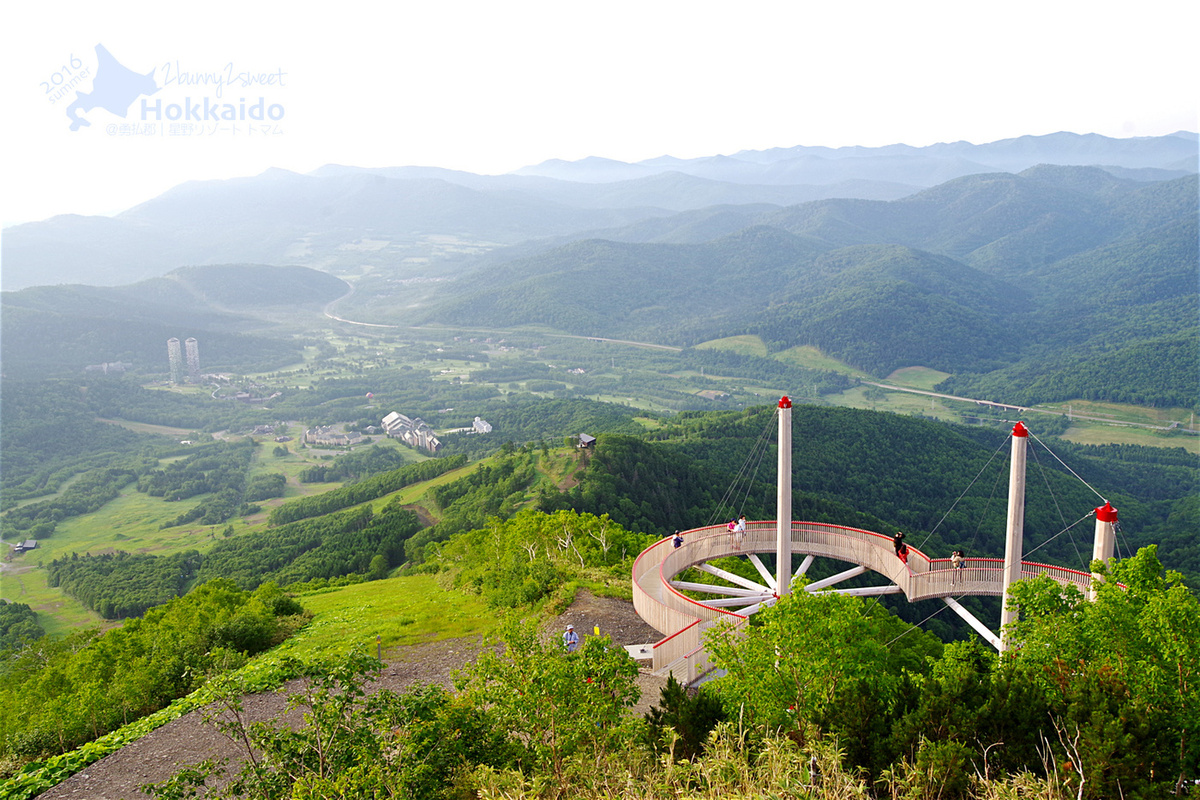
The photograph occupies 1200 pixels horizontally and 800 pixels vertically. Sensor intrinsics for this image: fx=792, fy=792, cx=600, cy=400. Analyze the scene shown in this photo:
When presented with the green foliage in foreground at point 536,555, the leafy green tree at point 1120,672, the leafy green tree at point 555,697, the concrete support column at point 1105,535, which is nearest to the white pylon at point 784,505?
the concrete support column at point 1105,535

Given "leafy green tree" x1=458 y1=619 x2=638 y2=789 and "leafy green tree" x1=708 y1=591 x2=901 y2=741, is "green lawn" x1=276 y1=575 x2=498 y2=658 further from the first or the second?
"leafy green tree" x1=708 y1=591 x2=901 y2=741

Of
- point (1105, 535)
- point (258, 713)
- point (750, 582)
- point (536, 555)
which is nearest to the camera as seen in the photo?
point (1105, 535)

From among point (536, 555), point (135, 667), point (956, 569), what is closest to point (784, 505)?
point (956, 569)

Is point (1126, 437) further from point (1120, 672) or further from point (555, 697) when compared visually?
point (555, 697)

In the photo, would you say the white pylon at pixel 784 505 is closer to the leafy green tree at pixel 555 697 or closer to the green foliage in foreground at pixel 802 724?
the green foliage in foreground at pixel 802 724

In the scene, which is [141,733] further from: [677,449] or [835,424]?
[835,424]
